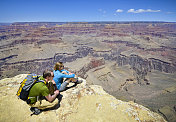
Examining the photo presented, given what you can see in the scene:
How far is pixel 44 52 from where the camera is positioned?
9656 centimetres

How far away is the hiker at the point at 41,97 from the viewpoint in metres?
6.27

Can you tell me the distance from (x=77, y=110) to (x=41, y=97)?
2.57m

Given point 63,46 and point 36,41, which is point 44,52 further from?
point 36,41

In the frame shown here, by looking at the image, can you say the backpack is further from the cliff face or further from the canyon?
the canyon

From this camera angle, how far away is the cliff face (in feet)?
21.9

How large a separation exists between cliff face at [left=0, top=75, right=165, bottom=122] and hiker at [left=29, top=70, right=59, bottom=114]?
529 mm

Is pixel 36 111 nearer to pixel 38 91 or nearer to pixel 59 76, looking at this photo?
pixel 38 91

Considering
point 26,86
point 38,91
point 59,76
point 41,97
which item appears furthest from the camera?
point 59,76

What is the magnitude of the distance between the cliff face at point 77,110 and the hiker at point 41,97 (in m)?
0.53

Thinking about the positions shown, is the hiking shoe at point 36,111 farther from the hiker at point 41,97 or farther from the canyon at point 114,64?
the canyon at point 114,64

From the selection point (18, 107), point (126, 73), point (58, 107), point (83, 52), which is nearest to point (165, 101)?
point (126, 73)

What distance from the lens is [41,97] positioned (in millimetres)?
6582

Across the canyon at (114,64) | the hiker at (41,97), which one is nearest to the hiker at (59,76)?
the hiker at (41,97)

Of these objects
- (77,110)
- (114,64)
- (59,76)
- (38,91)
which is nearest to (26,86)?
(38,91)
